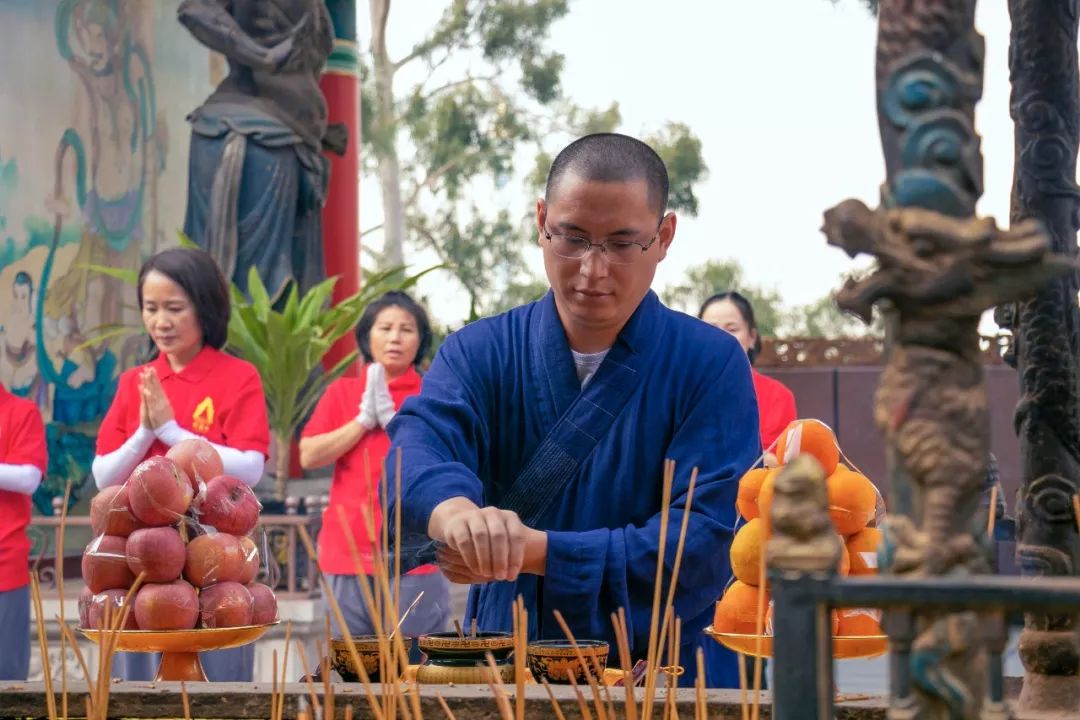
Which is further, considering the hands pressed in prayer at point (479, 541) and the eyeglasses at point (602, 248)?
the eyeglasses at point (602, 248)

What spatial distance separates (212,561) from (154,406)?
136 centimetres

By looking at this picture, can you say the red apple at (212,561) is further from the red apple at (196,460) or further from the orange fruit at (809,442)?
the orange fruit at (809,442)

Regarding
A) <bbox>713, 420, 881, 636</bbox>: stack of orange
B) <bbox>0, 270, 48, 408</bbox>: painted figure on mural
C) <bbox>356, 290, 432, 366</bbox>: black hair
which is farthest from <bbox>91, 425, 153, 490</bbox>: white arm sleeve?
<bbox>0, 270, 48, 408</bbox>: painted figure on mural

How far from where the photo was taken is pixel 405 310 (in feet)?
14.9

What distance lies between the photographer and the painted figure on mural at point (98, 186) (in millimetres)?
9531

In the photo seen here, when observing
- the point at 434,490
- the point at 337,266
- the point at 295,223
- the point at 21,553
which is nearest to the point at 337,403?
the point at 21,553

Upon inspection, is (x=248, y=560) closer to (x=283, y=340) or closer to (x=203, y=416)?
(x=203, y=416)

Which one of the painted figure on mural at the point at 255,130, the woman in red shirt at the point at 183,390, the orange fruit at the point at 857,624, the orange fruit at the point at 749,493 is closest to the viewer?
the orange fruit at the point at 857,624

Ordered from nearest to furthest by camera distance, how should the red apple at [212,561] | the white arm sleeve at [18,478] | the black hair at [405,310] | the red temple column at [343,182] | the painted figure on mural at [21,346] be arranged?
1. the red apple at [212,561]
2. the white arm sleeve at [18,478]
3. the black hair at [405,310]
4. the painted figure on mural at [21,346]
5. the red temple column at [343,182]

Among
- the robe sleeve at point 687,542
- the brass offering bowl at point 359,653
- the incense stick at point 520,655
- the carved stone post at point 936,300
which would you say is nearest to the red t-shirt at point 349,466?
the robe sleeve at point 687,542

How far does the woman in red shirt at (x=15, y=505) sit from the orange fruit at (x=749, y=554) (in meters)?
2.55

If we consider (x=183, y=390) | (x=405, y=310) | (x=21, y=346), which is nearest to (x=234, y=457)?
(x=183, y=390)

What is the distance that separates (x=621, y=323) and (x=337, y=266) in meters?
7.58

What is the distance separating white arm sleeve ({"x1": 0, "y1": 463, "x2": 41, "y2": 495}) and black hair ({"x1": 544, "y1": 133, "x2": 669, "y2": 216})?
7.84 ft
